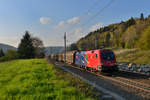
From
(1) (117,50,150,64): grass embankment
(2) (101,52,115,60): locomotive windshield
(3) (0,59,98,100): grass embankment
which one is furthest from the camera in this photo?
(1) (117,50,150,64): grass embankment

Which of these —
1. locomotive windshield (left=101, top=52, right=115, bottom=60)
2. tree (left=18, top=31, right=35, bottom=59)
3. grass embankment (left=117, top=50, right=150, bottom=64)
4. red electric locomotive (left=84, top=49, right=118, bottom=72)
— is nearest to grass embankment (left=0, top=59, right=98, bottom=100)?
red electric locomotive (left=84, top=49, right=118, bottom=72)

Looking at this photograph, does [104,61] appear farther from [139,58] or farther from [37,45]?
[37,45]

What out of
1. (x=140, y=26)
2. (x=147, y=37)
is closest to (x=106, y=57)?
(x=147, y=37)

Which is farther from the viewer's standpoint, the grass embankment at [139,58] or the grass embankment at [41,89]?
the grass embankment at [139,58]

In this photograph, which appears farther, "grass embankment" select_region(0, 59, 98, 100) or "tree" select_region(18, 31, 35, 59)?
"tree" select_region(18, 31, 35, 59)

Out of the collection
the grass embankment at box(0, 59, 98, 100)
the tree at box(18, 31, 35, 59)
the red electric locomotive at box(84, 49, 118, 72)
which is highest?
the tree at box(18, 31, 35, 59)

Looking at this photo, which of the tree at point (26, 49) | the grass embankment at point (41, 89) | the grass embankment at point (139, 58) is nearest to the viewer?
the grass embankment at point (41, 89)

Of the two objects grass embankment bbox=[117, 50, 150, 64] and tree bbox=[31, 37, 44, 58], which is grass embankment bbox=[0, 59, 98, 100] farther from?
tree bbox=[31, 37, 44, 58]

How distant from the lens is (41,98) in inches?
221

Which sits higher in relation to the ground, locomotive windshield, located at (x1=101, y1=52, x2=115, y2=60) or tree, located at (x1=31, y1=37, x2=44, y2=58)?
tree, located at (x1=31, y1=37, x2=44, y2=58)

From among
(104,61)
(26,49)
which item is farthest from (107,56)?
(26,49)

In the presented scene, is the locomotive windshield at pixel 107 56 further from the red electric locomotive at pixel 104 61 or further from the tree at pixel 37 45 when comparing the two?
the tree at pixel 37 45

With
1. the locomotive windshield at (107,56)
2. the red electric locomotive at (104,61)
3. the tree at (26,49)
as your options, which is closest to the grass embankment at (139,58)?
the locomotive windshield at (107,56)

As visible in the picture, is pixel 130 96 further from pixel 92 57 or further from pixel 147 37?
pixel 147 37
